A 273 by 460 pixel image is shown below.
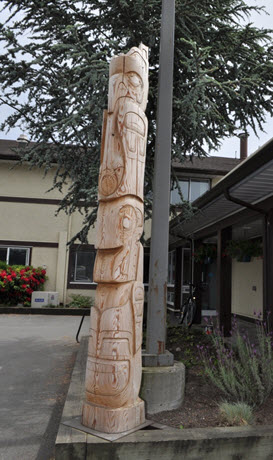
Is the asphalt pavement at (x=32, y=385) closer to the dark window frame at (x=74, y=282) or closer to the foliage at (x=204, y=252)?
the foliage at (x=204, y=252)

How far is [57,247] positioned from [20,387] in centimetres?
1188

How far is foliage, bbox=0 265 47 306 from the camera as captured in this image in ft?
49.0

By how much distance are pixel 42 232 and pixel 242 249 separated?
1050 centimetres

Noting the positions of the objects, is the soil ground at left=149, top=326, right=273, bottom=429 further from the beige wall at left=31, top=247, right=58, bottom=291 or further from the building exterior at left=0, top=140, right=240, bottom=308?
the beige wall at left=31, top=247, right=58, bottom=291

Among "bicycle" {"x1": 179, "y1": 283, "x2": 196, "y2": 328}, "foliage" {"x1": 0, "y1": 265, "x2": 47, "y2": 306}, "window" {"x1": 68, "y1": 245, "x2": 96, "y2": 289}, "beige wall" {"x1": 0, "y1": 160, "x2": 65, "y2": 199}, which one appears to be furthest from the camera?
"beige wall" {"x1": 0, "y1": 160, "x2": 65, "y2": 199}

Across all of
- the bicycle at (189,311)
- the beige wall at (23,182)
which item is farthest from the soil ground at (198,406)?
the beige wall at (23,182)

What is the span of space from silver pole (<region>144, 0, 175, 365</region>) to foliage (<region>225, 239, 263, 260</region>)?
5115 millimetres

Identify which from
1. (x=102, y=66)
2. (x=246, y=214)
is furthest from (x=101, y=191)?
(x=246, y=214)

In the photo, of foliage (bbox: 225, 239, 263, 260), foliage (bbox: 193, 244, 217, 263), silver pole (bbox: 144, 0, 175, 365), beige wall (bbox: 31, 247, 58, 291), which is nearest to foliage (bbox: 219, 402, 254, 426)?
silver pole (bbox: 144, 0, 175, 365)

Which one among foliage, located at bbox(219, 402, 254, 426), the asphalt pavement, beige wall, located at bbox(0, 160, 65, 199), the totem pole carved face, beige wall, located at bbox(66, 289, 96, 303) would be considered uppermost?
beige wall, located at bbox(0, 160, 65, 199)

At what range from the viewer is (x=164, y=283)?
13.8 ft

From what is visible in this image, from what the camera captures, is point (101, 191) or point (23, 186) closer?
point (101, 191)

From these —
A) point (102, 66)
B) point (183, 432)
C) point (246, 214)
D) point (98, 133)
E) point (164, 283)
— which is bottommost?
point (183, 432)

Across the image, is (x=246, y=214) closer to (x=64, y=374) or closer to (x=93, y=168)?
(x=93, y=168)
